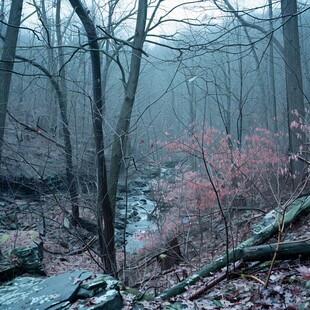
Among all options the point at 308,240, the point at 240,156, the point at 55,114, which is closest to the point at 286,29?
the point at 240,156

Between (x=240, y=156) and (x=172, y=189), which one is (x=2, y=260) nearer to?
(x=172, y=189)

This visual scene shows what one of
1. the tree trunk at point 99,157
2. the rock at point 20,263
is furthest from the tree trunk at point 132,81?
the rock at point 20,263

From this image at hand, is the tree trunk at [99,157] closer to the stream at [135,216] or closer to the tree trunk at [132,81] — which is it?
the tree trunk at [132,81]

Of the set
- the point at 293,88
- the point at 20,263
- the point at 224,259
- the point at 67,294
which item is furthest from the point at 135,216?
the point at 67,294

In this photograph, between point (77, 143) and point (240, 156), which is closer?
point (77, 143)

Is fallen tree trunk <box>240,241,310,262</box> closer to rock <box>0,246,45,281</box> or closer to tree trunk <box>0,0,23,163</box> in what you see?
rock <box>0,246,45,281</box>

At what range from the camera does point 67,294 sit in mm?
3455

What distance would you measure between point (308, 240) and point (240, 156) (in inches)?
207

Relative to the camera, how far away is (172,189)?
10070 mm

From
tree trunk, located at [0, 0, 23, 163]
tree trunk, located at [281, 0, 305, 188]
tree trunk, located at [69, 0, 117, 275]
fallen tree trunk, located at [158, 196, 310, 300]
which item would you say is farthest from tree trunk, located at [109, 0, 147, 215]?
fallen tree trunk, located at [158, 196, 310, 300]

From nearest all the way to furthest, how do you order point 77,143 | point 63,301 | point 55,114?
1. point 63,301
2. point 77,143
3. point 55,114

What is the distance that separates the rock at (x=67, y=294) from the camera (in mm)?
3314

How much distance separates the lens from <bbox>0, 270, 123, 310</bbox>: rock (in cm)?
331

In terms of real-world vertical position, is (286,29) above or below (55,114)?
above
